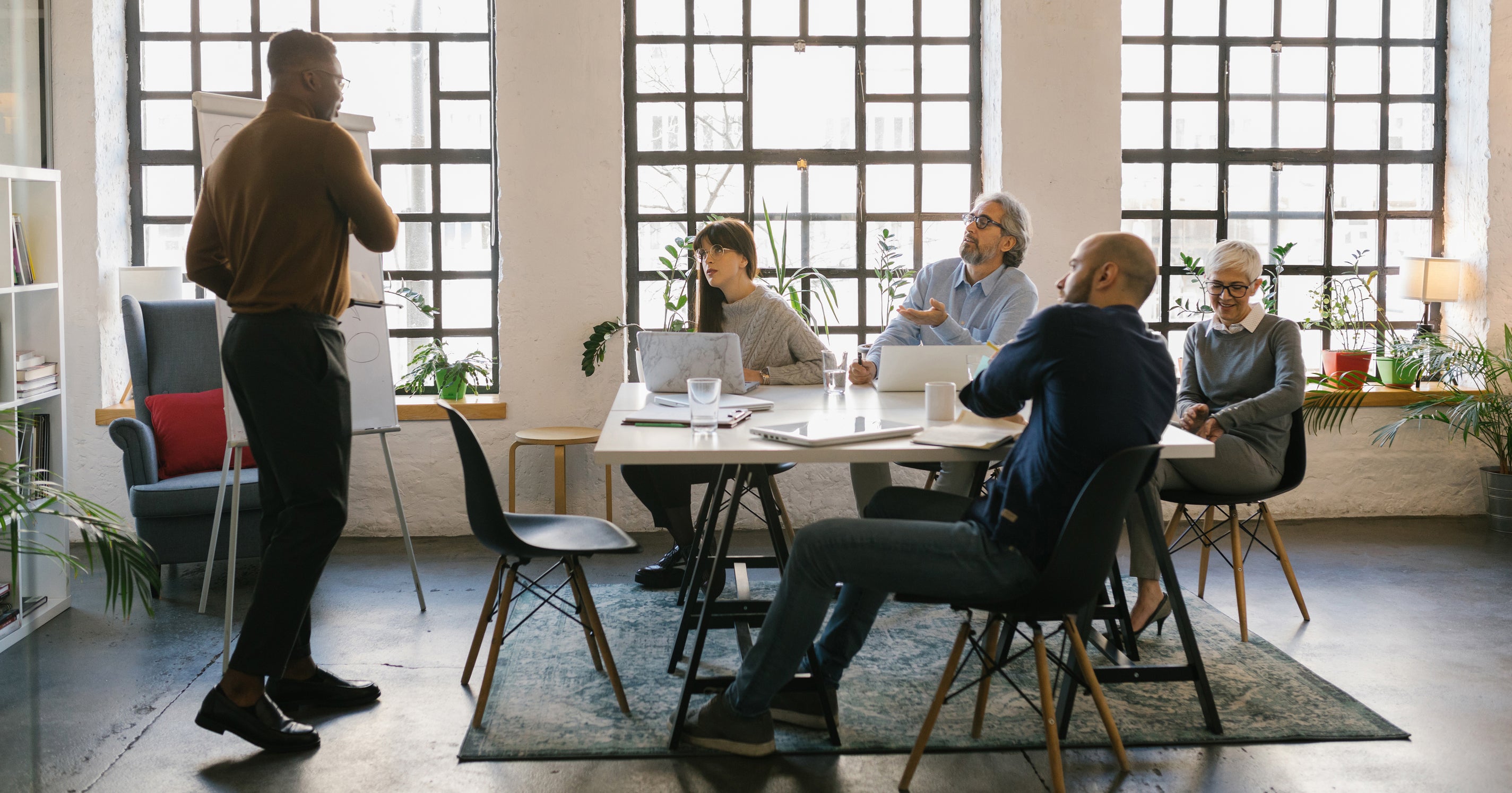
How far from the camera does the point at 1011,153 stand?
5.55 m

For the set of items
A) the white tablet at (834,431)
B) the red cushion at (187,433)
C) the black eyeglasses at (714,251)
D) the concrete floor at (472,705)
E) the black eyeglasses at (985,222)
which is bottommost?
the concrete floor at (472,705)

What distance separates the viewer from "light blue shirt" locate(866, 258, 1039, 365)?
4.29 meters

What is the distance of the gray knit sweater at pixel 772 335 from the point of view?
14.0 ft

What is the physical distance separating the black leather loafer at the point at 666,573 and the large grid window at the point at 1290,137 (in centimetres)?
302

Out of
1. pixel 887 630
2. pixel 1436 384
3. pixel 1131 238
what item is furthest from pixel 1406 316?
pixel 1131 238

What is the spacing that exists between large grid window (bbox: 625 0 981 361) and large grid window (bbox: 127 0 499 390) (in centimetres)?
77

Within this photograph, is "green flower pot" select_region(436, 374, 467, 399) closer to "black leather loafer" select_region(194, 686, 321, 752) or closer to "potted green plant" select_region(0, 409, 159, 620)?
"potted green plant" select_region(0, 409, 159, 620)

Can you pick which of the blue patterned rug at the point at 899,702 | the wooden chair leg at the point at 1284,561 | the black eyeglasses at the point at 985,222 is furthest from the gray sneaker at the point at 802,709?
the black eyeglasses at the point at 985,222

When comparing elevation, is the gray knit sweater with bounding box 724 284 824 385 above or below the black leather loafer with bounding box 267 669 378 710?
above

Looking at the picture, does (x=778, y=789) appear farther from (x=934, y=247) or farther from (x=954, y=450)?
(x=934, y=247)

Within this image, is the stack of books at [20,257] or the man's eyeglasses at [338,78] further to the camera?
the stack of books at [20,257]

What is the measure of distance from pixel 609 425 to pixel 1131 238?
141 cm

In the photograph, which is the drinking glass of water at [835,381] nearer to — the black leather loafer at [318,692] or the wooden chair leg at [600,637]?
the wooden chair leg at [600,637]

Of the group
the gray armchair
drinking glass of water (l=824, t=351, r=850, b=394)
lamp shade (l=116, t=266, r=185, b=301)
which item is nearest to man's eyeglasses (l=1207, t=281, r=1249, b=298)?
drinking glass of water (l=824, t=351, r=850, b=394)
